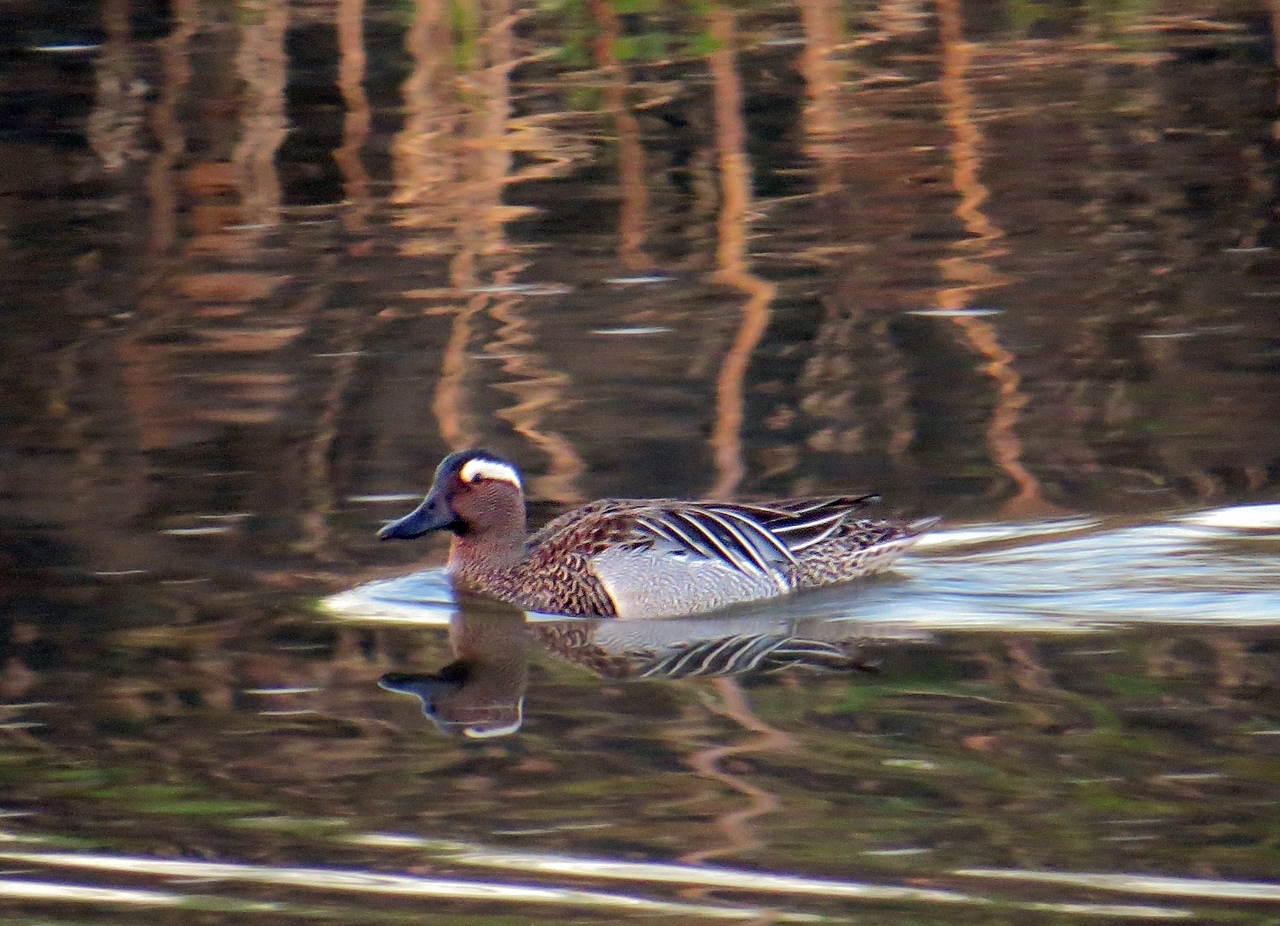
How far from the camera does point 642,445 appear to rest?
10.9 meters

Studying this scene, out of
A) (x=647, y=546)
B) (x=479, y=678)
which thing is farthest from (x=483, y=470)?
(x=479, y=678)

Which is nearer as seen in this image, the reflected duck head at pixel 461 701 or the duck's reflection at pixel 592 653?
the reflected duck head at pixel 461 701

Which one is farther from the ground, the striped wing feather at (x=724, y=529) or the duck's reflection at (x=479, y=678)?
the striped wing feather at (x=724, y=529)

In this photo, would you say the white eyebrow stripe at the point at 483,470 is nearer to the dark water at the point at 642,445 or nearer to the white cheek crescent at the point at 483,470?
the white cheek crescent at the point at 483,470

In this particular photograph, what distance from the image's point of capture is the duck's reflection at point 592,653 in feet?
26.0

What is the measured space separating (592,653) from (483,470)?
129cm

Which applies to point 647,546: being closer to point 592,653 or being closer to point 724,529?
point 724,529

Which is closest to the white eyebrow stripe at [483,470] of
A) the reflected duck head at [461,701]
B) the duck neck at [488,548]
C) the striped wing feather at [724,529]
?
the duck neck at [488,548]

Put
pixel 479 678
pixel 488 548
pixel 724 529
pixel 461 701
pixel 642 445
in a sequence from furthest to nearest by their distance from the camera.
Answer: pixel 642 445
pixel 488 548
pixel 724 529
pixel 479 678
pixel 461 701

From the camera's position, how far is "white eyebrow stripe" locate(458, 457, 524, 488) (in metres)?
9.62

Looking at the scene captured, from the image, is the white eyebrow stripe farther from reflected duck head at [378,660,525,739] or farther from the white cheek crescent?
reflected duck head at [378,660,525,739]

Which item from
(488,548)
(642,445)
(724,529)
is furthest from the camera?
(642,445)

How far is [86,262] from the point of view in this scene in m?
14.9

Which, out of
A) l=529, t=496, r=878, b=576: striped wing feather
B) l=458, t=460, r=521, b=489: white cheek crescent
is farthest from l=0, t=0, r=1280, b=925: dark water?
l=458, t=460, r=521, b=489: white cheek crescent
